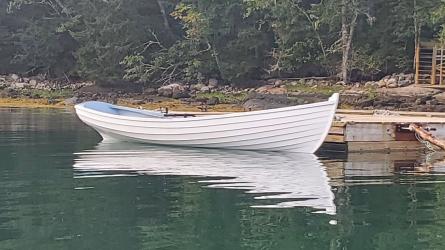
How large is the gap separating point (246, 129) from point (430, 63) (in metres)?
19.3

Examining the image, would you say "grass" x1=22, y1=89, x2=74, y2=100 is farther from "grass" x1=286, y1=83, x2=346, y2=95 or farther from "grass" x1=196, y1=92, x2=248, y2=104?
"grass" x1=286, y1=83, x2=346, y2=95

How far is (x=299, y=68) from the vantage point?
1540 inches

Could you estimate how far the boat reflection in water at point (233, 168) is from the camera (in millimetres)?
11414

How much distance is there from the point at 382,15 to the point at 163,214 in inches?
1116

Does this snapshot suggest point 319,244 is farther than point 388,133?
No

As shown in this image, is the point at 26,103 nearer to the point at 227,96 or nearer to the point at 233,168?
Result: the point at 227,96

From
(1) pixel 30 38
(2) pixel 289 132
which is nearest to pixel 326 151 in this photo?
(2) pixel 289 132

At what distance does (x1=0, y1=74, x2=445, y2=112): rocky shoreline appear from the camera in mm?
30641

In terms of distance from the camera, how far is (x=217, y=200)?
11.0 m

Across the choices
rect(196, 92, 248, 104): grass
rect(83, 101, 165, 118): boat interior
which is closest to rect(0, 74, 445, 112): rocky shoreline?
rect(196, 92, 248, 104): grass

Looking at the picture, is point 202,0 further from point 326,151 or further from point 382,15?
point 326,151

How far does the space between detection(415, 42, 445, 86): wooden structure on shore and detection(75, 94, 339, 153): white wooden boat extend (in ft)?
52.2

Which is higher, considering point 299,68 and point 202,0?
point 202,0

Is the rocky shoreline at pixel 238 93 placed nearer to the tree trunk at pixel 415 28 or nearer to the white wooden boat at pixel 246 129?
the tree trunk at pixel 415 28
